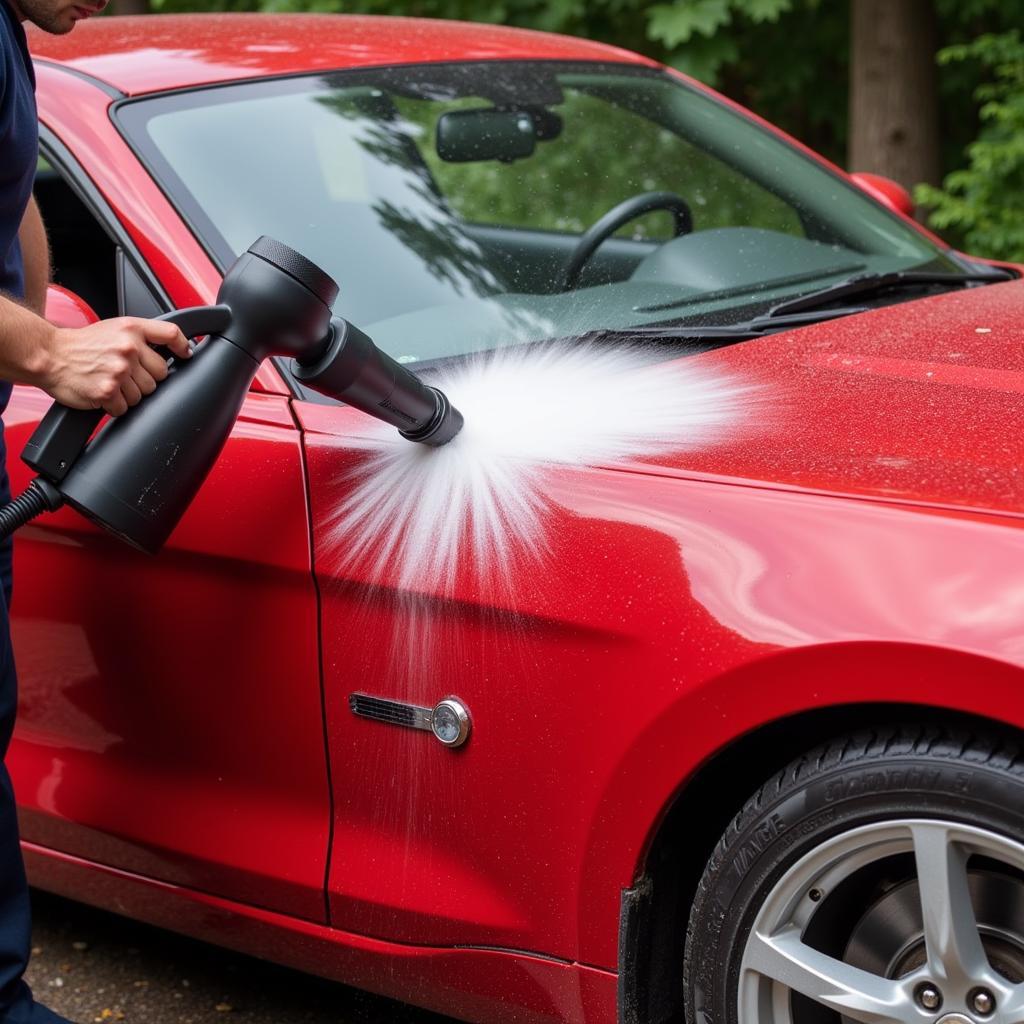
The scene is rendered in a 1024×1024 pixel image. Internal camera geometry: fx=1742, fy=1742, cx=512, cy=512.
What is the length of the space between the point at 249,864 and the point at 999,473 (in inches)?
51.2

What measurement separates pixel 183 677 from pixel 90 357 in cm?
61

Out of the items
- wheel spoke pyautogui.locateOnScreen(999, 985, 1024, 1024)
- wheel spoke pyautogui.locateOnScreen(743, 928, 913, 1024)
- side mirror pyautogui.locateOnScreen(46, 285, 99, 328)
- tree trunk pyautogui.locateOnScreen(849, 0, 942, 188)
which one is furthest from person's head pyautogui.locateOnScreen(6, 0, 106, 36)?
tree trunk pyautogui.locateOnScreen(849, 0, 942, 188)

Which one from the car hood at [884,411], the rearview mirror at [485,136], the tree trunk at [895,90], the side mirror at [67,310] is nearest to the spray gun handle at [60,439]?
the side mirror at [67,310]

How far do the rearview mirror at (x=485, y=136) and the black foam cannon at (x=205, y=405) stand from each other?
116 centimetres

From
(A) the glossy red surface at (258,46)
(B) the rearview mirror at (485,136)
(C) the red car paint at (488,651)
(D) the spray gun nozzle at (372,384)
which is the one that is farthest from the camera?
(B) the rearview mirror at (485,136)

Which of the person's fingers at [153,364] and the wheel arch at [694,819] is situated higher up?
the person's fingers at [153,364]

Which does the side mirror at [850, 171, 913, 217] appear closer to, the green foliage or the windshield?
the windshield

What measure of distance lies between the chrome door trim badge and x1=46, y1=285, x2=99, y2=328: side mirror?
81 cm

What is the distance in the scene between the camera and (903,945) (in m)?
2.14

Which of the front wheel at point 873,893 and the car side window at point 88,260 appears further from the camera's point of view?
the car side window at point 88,260

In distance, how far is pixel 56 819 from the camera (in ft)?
9.82

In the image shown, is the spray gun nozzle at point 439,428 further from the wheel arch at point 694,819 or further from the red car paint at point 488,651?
the wheel arch at point 694,819

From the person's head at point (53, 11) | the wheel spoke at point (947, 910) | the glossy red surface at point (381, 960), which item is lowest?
the glossy red surface at point (381, 960)

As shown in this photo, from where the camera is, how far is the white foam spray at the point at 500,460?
91.9 inches
